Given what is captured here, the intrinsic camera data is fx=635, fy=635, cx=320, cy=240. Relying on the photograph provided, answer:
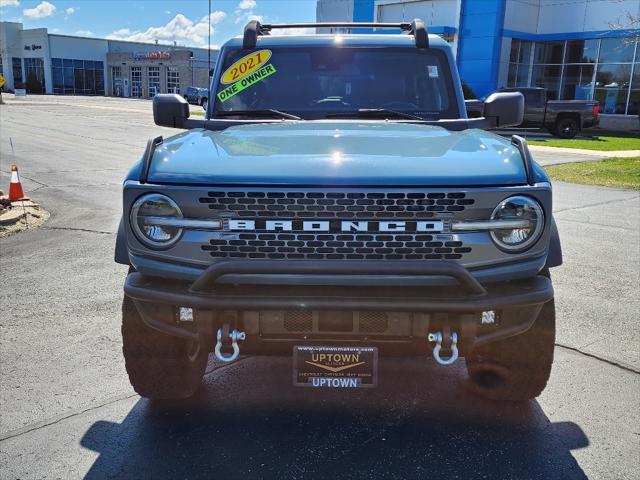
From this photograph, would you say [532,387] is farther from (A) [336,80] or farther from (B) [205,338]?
(A) [336,80]

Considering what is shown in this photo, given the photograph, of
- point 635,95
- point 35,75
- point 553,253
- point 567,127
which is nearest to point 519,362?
point 553,253

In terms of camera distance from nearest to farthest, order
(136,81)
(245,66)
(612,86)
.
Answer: (245,66) → (612,86) → (136,81)

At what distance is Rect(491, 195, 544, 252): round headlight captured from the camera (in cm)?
273

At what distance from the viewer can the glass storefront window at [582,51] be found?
3212cm

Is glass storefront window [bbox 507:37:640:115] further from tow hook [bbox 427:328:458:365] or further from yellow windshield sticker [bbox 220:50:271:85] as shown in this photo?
tow hook [bbox 427:328:458:365]

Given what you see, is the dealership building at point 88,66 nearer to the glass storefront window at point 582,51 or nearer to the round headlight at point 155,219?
the glass storefront window at point 582,51

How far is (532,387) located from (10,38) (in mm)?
95879

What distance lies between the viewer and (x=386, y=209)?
267 centimetres

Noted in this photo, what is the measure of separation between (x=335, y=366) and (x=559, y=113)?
81.8 ft

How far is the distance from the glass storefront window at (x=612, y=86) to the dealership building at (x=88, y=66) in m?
54.3

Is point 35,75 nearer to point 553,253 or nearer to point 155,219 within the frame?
point 155,219

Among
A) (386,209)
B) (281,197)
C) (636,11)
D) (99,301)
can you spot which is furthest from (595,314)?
(636,11)

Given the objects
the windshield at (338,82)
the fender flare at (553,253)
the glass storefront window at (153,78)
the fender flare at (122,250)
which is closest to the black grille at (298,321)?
the fender flare at (122,250)

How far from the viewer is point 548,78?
34.5 metres
